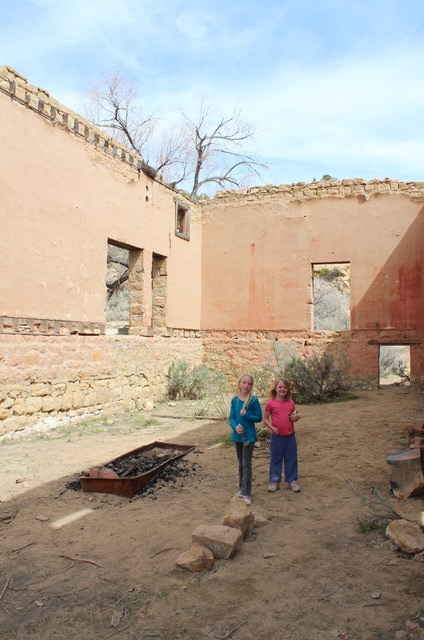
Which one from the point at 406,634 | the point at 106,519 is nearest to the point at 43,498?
the point at 106,519

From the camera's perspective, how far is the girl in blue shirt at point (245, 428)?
4840 mm

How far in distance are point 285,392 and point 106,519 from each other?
2.21 metres

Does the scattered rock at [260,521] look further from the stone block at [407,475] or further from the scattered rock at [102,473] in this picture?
the scattered rock at [102,473]

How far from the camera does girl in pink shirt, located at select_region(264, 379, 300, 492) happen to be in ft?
17.1

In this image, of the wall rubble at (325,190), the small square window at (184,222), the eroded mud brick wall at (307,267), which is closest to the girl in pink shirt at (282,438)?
the eroded mud brick wall at (307,267)

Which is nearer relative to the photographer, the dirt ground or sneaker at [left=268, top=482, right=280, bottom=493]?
the dirt ground

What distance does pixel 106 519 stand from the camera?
463 centimetres

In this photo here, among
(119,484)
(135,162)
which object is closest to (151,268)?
(135,162)

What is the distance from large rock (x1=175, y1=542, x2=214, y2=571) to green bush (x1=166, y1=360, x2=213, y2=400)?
8908 mm

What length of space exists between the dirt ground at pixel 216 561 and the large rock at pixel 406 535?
83 millimetres

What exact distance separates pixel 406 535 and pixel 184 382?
9.22m

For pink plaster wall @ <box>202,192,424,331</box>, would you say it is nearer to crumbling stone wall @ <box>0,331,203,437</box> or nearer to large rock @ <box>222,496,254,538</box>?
crumbling stone wall @ <box>0,331,203,437</box>

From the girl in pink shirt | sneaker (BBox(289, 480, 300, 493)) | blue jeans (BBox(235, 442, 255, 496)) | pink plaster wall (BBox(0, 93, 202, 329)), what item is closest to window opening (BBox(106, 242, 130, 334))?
pink plaster wall (BBox(0, 93, 202, 329))

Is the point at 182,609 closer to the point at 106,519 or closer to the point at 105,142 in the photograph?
the point at 106,519
